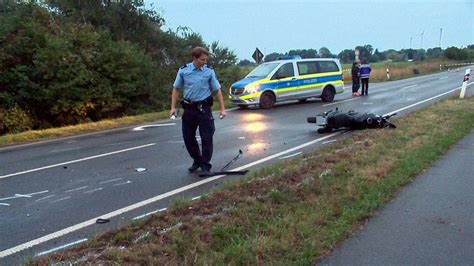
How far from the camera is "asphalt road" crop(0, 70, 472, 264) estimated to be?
4844 millimetres

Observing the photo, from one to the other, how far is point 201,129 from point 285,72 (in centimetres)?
1197

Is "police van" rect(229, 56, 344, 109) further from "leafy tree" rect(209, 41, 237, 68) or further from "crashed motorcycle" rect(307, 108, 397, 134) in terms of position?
"leafy tree" rect(209, 41, 237, 68)

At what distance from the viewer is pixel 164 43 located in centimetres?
3572

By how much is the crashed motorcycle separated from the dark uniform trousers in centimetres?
447

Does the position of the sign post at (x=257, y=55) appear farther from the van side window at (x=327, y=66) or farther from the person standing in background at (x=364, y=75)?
the van side window at (x=327, y=66)

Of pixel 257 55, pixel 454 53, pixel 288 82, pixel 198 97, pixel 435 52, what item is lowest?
pixel 454 53

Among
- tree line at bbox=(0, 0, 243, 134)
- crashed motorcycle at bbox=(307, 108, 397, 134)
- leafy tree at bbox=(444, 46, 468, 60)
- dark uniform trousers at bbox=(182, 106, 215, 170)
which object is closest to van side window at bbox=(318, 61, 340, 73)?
tree line at bbox=(0, 0, 243, 134)

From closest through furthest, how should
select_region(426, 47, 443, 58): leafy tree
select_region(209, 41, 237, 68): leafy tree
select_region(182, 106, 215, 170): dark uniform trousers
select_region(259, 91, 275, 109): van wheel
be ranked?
select_region(182, 106, 215, 170): dark uniform trousers
select_region(259, 91, 275, 109): van wheel
select_region(209, 41, 237, 68): leafy tree
select_region(426, 47, 443, 58): leafy tree

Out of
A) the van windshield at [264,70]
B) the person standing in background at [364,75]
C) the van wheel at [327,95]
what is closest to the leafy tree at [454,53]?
the person standing in background at [364,75]

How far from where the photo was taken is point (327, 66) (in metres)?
19.9

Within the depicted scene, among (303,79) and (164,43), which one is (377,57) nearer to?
(164,43)

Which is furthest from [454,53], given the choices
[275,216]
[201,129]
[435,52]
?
[275,216]

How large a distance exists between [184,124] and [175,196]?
1531 mm

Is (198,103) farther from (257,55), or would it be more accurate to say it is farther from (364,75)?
(257,55)
